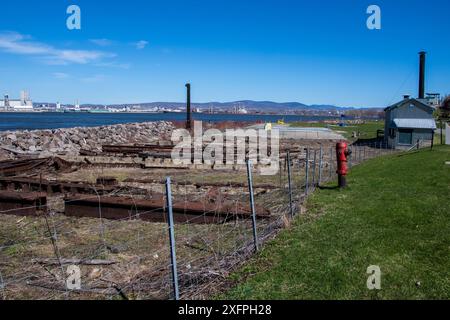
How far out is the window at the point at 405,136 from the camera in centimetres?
3381

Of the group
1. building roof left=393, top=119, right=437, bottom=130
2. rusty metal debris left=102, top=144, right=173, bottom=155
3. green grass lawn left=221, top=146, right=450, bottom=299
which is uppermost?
building roof left=393, top=119, right=437, bottom=130

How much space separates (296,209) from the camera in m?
9.72

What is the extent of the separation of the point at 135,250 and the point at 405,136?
3128 cm

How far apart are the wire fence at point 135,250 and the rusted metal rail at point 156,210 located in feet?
0.11

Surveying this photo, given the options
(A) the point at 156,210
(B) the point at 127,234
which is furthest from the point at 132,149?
(B) the point at 127,234

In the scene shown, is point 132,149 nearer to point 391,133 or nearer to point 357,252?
point 391,133

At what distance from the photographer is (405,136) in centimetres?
3400

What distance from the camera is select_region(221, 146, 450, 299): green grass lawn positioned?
529 centimetres

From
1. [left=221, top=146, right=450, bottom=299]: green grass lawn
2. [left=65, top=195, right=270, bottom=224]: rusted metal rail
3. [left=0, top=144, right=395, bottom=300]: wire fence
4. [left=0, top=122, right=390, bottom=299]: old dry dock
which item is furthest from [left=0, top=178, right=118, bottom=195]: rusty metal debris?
[left=221, top=146, right=450, bottom=299]: green grass lawn

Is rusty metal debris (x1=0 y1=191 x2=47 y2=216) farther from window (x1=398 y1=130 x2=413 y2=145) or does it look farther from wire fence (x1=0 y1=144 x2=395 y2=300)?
window (x1=398 y1=130 x2=413 y2=145)

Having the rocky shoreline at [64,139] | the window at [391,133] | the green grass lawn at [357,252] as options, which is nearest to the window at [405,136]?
the window at [391,133]
